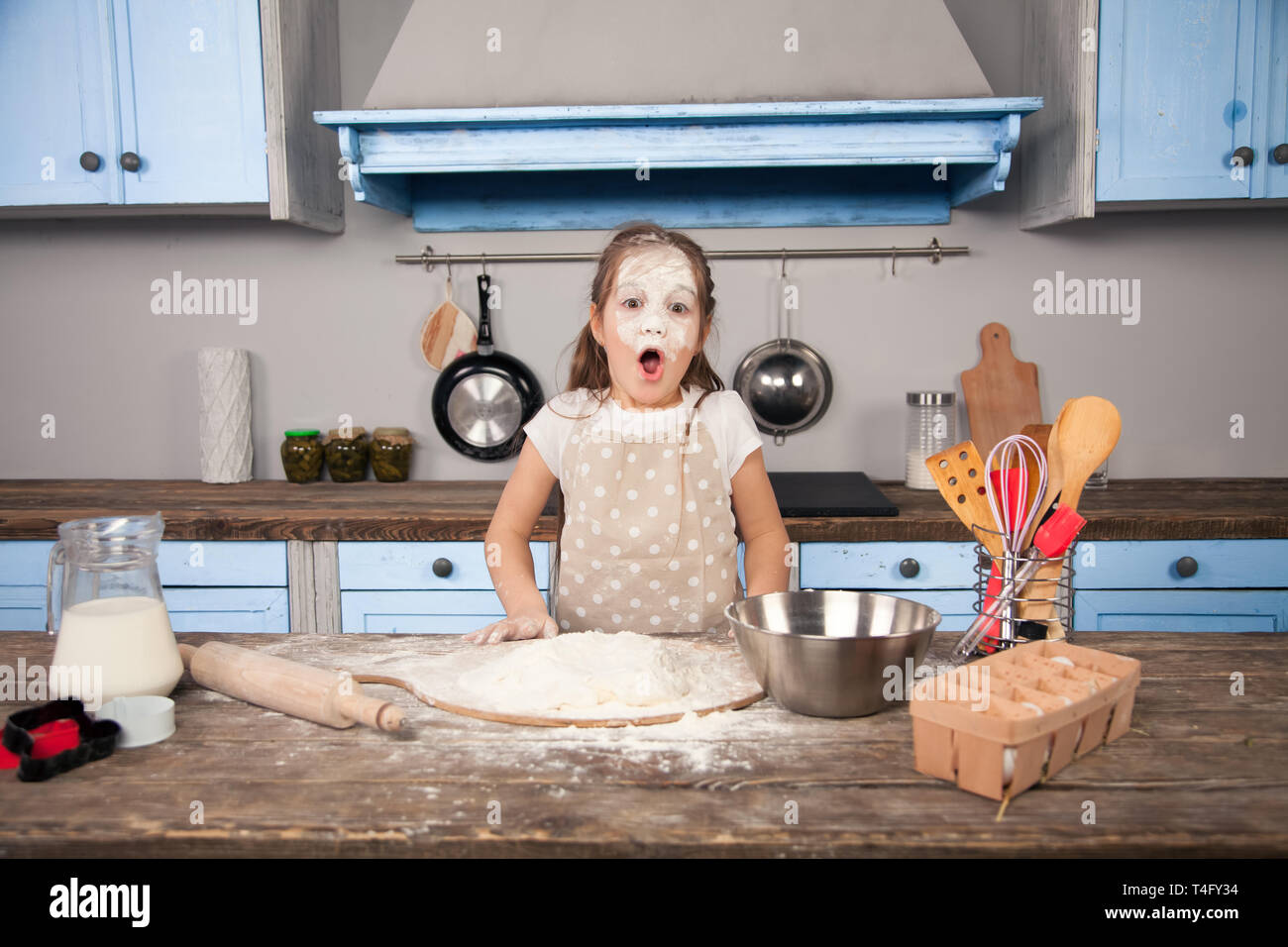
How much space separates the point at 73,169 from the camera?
7.82 feet

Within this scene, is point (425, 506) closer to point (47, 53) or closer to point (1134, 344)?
point (47, 53)

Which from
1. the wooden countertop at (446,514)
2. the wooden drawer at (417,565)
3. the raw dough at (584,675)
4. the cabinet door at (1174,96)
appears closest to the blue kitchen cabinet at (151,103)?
the wooden countertop at (446,514)

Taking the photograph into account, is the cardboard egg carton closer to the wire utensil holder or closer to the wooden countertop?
the wire utensil holder

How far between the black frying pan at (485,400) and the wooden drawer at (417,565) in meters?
0.54

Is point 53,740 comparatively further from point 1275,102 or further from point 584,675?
point 1275,102

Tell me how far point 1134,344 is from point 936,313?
1.79ft

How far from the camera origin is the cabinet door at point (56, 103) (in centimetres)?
234

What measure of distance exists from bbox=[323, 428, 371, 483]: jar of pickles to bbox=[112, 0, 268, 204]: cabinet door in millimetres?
659

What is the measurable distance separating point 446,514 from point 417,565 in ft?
0.44

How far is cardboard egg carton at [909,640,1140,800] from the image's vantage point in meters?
0.80

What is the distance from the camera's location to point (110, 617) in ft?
3.27

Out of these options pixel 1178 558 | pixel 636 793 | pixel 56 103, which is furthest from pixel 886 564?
pixel 56 103

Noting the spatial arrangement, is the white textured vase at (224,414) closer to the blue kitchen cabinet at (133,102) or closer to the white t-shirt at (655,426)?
the blue kitchen cabinet at (133,102)
